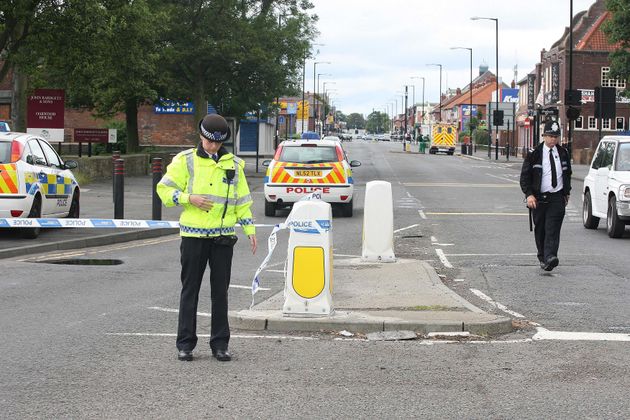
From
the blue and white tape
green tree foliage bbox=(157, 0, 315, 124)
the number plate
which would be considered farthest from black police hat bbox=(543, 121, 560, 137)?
green tree foliage bbox=(157, 0, 315, 124)

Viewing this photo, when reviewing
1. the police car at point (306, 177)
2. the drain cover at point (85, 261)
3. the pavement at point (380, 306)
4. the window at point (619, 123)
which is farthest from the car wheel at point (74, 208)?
the window at point (619, 123)

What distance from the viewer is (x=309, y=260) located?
8695 mm

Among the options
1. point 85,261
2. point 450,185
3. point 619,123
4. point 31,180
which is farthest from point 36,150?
point 619,123

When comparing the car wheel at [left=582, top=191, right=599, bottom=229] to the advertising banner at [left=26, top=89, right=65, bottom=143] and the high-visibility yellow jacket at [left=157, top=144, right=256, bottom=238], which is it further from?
the advertising banner at [left=26, top=89, right=65, bottom=143]

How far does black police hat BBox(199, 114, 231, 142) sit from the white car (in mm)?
11379

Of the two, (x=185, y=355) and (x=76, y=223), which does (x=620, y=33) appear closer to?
(x=76, y=223)

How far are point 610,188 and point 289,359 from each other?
38.3 feet

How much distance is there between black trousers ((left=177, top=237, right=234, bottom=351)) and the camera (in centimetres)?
736

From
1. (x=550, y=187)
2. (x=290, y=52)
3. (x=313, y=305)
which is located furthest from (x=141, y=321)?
(x=290, y=52)

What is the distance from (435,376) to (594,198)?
42.3 ft

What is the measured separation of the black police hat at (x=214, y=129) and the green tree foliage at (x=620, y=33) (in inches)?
1478

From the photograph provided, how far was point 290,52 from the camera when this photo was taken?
43.3 metres

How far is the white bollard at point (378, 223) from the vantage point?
13094 mm

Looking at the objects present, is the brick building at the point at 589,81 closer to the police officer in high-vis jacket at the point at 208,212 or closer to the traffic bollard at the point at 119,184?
the traffic bollard at the point at 119,184
